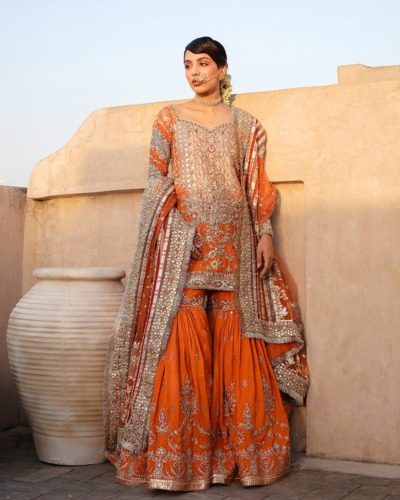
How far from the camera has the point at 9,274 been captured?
464 centimetres

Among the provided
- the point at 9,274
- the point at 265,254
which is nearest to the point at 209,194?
the point at 265,254

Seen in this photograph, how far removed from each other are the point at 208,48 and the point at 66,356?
1573mm

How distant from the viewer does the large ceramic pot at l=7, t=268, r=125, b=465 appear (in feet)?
12.2

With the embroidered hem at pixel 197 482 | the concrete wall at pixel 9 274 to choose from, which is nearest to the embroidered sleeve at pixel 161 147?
the concrete wall at pixel 9 274

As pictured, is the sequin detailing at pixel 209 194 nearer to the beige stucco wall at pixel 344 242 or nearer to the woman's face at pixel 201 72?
the woman's face at pixel 201 72

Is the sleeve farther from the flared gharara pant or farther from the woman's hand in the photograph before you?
the flared gharara pant

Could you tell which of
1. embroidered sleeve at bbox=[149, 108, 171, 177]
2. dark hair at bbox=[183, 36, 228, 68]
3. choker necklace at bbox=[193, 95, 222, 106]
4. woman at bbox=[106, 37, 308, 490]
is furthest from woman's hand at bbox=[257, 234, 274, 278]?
dark hair at bbox=[183, 36, 228, 68]

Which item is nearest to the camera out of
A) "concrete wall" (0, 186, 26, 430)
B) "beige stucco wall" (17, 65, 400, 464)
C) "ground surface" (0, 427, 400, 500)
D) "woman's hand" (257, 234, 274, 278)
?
"ground surface" (0, 427, 400, 500)

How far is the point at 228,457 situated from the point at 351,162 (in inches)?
57.2

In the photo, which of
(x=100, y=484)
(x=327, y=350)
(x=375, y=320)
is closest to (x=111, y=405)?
(x=100, y=484)

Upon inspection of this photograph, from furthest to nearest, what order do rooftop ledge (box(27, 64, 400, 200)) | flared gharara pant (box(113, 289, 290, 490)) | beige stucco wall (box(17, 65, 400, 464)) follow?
rooftop ledge (box(27, 64, 400, 200)) < beige stucco wall (box(17, 65, 400, 464)) < flared gharara pant (box(113, 289, 290, 490))

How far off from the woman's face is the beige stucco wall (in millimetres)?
301

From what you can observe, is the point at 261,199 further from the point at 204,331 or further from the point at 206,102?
the point at 204,331

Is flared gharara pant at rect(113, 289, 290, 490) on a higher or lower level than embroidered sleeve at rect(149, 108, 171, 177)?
lower
